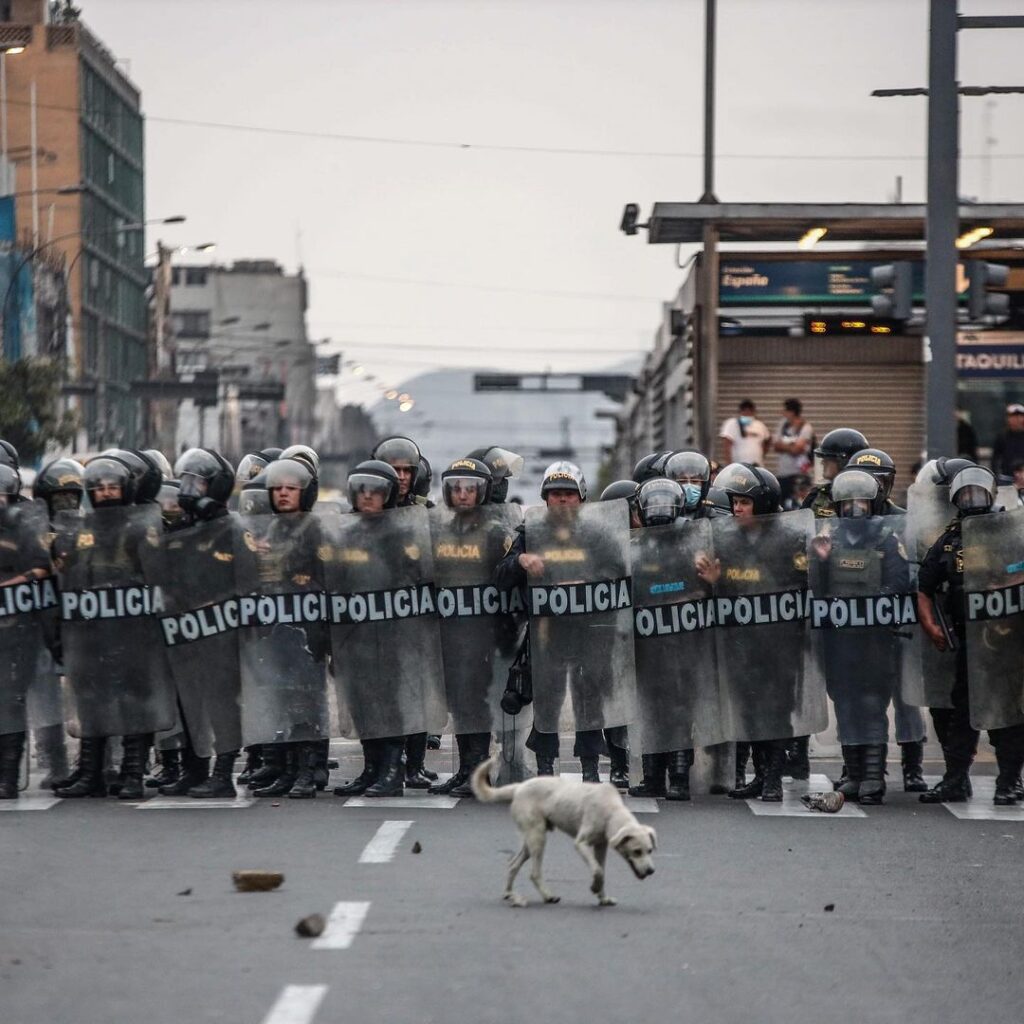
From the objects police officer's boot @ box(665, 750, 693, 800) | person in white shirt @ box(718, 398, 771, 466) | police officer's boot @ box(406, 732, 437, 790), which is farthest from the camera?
person in white shirt @ box(718, 398, 771, 466)

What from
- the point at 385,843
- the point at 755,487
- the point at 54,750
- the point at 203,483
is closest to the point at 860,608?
the point at 755,487

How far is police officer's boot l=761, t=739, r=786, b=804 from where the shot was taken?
43.2 feet

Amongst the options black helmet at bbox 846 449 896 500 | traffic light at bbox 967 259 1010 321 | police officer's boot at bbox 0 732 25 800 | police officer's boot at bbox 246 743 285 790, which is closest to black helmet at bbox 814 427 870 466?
black helmet at bbox 846 449 896 500

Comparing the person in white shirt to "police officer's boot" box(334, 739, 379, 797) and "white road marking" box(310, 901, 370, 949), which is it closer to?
"police officer's boot" box(334, 739, 379, 797)

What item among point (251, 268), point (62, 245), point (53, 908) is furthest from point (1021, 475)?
point (251, 268)

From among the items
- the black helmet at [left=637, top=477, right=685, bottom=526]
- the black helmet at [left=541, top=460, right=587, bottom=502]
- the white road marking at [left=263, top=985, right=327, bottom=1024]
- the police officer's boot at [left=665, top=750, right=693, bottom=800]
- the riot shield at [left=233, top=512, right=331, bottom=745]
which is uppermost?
the black helmet at [left=541, top=460, right=587, bottom=502]

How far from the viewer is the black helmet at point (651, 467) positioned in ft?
48.3

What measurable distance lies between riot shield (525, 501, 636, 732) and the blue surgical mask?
778mm

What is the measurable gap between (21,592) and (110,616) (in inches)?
21.2

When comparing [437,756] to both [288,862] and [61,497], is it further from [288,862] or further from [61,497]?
[288,862]

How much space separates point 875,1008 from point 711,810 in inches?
210

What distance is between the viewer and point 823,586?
1349cm

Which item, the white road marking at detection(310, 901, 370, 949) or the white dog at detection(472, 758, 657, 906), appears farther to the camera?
the white dog at detection(472, 758, 657, 906)

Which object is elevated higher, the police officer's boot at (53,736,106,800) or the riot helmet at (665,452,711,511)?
the riot helmet at (665,452,711,511)
